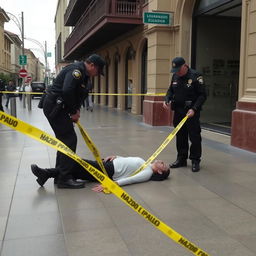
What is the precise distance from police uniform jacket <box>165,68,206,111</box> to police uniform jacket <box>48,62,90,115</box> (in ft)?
5.80

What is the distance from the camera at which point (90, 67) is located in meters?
4.82

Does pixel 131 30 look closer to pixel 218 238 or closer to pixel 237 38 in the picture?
pixel 237 38

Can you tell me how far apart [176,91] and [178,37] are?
636 centimetres

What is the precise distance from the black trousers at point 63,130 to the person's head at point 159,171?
3.74 feet

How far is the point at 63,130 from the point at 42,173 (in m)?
0.65

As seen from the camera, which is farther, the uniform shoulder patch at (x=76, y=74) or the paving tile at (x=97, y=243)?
the uniform shoulder patch at (x=76, y=74)

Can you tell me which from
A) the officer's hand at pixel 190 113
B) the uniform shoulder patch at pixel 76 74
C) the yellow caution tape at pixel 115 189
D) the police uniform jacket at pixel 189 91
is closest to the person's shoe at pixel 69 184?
the uniform shoulder patch at pixel 76 74

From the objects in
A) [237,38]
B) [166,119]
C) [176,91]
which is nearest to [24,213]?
[176,91]

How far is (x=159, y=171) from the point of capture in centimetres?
538

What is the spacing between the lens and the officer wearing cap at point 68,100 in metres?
4.70

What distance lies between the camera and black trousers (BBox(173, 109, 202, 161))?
6.11 m

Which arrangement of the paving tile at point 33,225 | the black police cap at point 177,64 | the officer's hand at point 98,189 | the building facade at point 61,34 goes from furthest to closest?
the building facade at point 61,34
the black police cap at point 177,64
the officer's hand at point 98,189
the paving tile at point 33,225

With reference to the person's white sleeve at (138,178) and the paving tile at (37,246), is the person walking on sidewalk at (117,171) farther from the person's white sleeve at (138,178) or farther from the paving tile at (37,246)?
the paving tile at (37,246)

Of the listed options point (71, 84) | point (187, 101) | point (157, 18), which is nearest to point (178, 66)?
point (187, 101)
